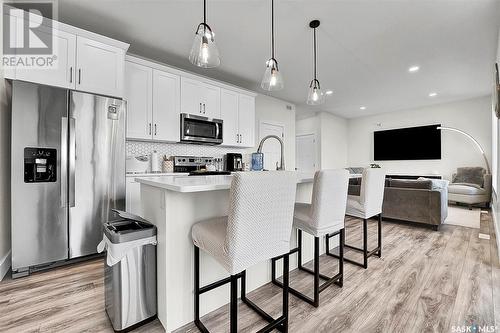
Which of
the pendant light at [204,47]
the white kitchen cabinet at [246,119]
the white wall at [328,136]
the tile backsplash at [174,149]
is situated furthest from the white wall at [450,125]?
the pendant light at [204,47]

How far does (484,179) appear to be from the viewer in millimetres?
4906

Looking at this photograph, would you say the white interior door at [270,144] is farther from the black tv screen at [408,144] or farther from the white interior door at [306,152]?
the black tv screen at [408,144]

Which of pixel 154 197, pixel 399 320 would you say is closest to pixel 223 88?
pixel 154 197

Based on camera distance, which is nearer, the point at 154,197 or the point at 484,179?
the point at 154,197

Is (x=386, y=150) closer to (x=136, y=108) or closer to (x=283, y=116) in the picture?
(x=283, y=116)

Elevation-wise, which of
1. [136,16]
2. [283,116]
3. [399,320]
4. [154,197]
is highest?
[136,16]

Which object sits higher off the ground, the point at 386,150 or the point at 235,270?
the point at 386,150

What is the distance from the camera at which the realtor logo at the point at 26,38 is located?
2020 mm

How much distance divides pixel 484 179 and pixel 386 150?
2529 millimetres

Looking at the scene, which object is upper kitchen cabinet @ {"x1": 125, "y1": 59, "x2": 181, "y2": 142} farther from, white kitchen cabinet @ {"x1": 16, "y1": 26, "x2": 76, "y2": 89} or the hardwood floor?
the hardwood floor

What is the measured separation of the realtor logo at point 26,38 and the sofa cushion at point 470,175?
807 cm

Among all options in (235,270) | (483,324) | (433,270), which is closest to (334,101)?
(433,270)

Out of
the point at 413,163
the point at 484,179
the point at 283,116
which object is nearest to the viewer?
the point at 484,179

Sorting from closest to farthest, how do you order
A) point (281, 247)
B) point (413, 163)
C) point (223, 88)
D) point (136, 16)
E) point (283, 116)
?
point (281, 247), point (136, 16), point (223, 88), point (283, 116), point (413, 163)
